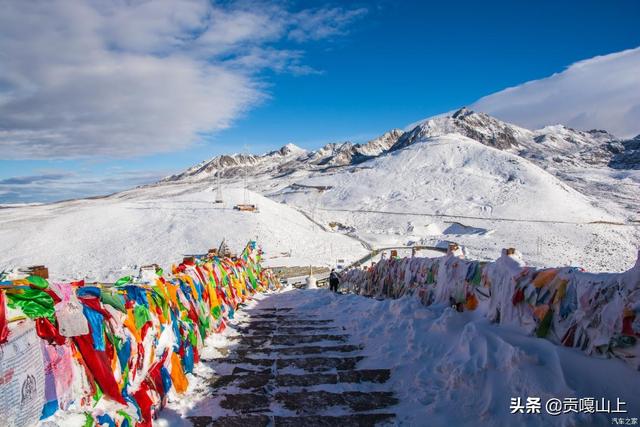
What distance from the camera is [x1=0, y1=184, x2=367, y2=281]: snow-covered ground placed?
122 feet

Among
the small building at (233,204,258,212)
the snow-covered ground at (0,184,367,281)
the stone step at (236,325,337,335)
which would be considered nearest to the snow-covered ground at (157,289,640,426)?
the stone step at (236,325,337,335)

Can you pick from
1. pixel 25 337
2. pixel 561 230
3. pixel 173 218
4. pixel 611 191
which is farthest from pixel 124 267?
pixel 611 191

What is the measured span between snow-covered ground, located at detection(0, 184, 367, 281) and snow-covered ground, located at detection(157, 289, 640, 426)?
103 ft

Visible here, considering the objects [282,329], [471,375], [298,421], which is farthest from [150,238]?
[471,375]

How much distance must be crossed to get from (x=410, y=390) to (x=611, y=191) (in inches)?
4252

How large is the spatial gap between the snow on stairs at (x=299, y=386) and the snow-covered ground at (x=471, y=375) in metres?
0.18

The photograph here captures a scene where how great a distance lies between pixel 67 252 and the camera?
3934cm

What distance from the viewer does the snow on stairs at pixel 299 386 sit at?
4.24 metres

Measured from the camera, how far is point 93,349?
357cm

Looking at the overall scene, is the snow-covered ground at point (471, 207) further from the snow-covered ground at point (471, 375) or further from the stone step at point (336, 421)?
the stone step at point (336, 421)

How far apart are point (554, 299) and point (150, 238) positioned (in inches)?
1721

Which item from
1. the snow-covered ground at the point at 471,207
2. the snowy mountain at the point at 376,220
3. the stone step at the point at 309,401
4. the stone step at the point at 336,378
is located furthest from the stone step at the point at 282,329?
the snow-covered ground at the point at 471,207

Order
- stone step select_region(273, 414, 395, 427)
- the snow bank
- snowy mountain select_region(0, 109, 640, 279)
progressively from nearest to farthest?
the snow bank
stone step select_region(273, 414, 395, 427)
snowy mountain select_region(0, 109, 640, 279)

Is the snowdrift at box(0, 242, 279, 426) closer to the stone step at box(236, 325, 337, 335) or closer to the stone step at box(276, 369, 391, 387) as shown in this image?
the stone step at box(276, 369, 391, 387)
